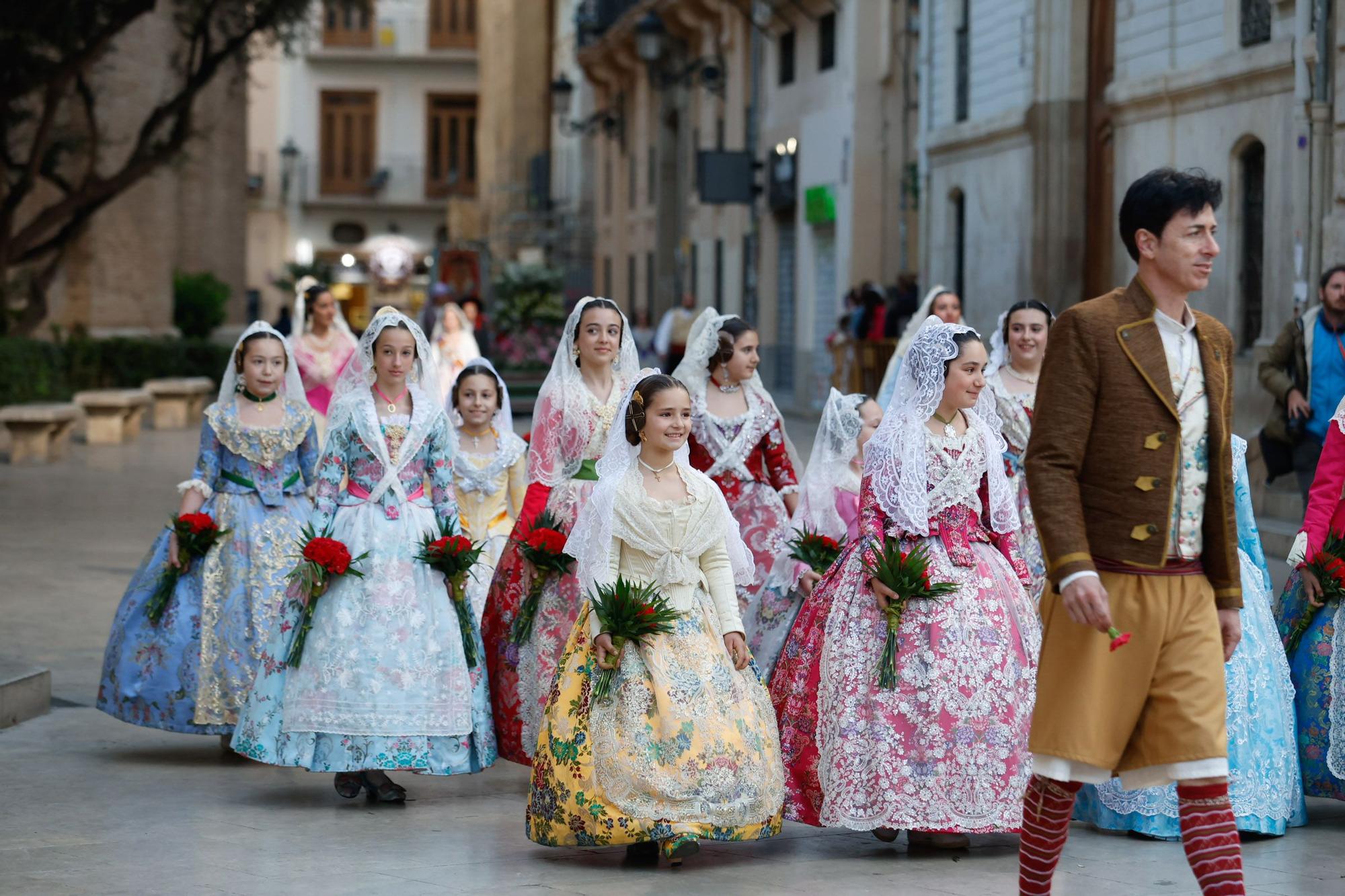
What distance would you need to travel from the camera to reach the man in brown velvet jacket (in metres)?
4.78

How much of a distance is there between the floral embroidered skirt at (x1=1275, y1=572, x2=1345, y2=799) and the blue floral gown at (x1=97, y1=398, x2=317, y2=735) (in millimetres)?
3942

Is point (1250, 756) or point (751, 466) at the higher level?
point (751, 466)

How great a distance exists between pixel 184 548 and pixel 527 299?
19.4 metres

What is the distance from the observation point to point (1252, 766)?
664cm

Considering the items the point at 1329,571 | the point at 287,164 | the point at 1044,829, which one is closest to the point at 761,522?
the point at 1329,571

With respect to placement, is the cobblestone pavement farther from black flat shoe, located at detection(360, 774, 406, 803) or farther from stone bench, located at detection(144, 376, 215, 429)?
stone bench, located at detection(144, 376, 215, 429)

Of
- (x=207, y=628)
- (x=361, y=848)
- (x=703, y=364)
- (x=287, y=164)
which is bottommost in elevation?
(x=361, y=848)

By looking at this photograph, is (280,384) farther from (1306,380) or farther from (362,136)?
(362,136)

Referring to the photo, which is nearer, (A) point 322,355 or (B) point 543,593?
(B) point 543,593

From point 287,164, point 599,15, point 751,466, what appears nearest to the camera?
point 751,466

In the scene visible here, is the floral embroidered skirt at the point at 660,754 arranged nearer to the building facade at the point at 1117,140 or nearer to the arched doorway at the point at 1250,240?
the building facade at the point at 1117,140

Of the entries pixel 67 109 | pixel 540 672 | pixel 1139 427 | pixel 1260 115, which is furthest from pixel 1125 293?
pixel 67 109

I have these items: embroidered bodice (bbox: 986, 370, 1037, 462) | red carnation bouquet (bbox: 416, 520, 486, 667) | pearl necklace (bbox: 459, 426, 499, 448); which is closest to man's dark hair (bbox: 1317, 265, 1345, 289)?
embroidered bodice (bbox: 986, 370, 1037, 462)

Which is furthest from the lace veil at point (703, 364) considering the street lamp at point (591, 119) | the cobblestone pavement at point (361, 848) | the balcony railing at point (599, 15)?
the balcony railing at point (599, 15)
